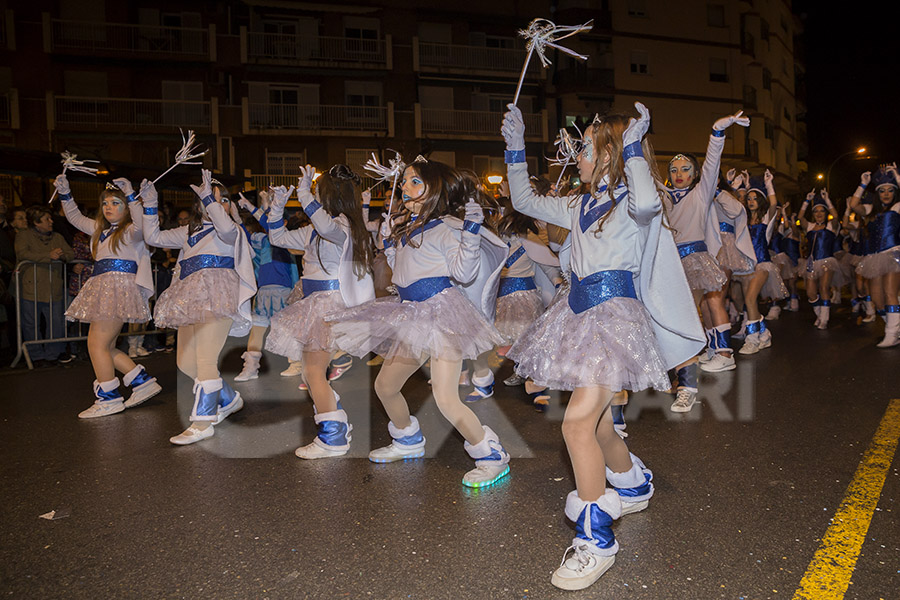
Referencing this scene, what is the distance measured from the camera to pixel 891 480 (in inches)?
160

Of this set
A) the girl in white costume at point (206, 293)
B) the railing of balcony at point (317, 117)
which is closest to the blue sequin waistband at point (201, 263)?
the girl in white costume at point (206, 293)

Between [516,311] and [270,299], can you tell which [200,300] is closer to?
[516,311]

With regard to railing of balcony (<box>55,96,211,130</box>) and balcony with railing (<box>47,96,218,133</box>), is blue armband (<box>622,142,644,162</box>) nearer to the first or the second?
balcony with railing (<box>47,96,218,133</box>)

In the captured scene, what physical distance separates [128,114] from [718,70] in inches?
1179

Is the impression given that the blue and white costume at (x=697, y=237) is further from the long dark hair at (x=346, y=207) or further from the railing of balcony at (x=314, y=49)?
the railing of balcony at (x=314, y=49)

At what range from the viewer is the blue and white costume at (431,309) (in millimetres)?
4125

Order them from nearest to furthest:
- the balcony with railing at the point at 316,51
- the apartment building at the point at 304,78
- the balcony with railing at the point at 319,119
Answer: the apartment building at the point at 304,78, the balcony with railing at the point at 319,119, the balcony with railing at the point at 316,51

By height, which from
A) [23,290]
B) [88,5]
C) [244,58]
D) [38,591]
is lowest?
[38,591]

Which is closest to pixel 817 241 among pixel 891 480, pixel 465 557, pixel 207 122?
pixel 891 480

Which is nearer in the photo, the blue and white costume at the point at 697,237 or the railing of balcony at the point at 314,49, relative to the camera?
the blue and white costume at the point at 697,237

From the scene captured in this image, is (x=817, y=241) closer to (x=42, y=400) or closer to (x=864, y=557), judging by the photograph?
(x=864, y=557)

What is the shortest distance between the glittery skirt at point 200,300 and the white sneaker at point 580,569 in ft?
12.4

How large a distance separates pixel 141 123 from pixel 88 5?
5.24m

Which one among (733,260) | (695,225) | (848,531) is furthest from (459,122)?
(848,531)
